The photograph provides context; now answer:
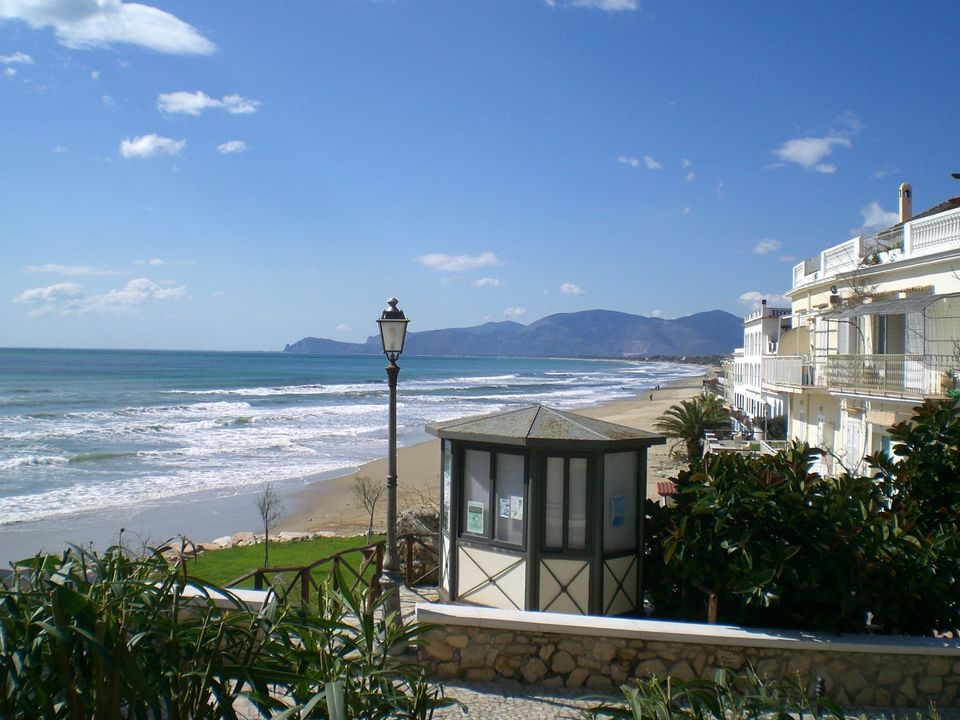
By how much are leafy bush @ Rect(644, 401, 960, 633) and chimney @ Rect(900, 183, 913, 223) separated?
15923 mm

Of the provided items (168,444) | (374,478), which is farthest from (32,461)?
(374,478)

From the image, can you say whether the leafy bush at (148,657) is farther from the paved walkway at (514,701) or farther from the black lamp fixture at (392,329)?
the black lamp fixture at (392,329)

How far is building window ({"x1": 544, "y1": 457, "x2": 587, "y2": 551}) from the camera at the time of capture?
794 centimetres

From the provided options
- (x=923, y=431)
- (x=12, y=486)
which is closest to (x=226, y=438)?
(x=12, y=486)

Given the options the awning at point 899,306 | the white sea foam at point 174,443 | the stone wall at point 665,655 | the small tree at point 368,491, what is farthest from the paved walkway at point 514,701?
the white sea foam at point 174,443

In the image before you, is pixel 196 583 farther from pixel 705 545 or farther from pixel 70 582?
pixel 705 545

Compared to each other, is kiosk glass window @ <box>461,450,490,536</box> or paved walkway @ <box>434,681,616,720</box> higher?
kiosk glass window @ <box>461,450,490,536</box>

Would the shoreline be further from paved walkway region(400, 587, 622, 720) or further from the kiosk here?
paved walkway region(400, 587, 622, 720)

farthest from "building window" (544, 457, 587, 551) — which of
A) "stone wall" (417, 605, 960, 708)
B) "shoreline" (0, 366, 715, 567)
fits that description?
"shoreline" (0, 366, 715, 567)

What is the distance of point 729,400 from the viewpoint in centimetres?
4362

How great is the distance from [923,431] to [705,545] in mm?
2829

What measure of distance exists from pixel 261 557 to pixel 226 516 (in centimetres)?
737

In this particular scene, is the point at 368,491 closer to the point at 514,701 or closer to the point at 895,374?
the point at 895,374

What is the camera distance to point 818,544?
693cm
